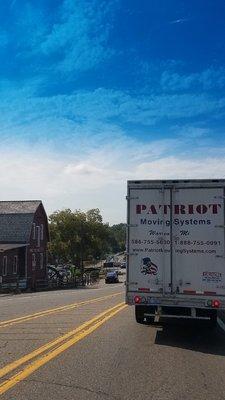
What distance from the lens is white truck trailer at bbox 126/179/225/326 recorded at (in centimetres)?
1191

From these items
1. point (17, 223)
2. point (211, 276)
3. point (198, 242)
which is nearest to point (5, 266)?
point (17, 223)

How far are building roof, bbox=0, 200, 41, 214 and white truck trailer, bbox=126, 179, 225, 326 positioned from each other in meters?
46.2

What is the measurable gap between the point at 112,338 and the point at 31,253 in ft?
155

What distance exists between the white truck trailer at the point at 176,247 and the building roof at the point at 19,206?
151ft

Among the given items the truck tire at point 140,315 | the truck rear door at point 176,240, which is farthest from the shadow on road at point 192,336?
the truck rear door at point 176,240

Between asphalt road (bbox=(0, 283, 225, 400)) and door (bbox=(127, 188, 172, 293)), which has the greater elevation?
door (bbox=(127, 188, 172, 293))

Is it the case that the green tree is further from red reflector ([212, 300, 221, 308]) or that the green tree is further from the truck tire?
red reflector ([212, 300, 221, 308])

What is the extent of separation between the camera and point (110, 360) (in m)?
9.20

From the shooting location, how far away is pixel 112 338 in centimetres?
1175

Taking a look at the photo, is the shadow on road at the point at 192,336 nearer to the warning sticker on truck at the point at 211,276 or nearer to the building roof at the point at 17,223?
the warning sticker on truck at the point at 211,276

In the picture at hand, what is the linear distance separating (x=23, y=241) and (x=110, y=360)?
4811 cm

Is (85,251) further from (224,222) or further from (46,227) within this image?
(224,222)

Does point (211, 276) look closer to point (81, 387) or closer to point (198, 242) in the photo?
point (198, 242)

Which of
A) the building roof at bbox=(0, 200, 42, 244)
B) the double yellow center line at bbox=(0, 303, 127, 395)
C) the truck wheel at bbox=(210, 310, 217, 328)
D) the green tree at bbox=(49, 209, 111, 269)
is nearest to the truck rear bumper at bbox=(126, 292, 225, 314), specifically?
the truck wheel at bbox=(210, 310, 217, 328)
